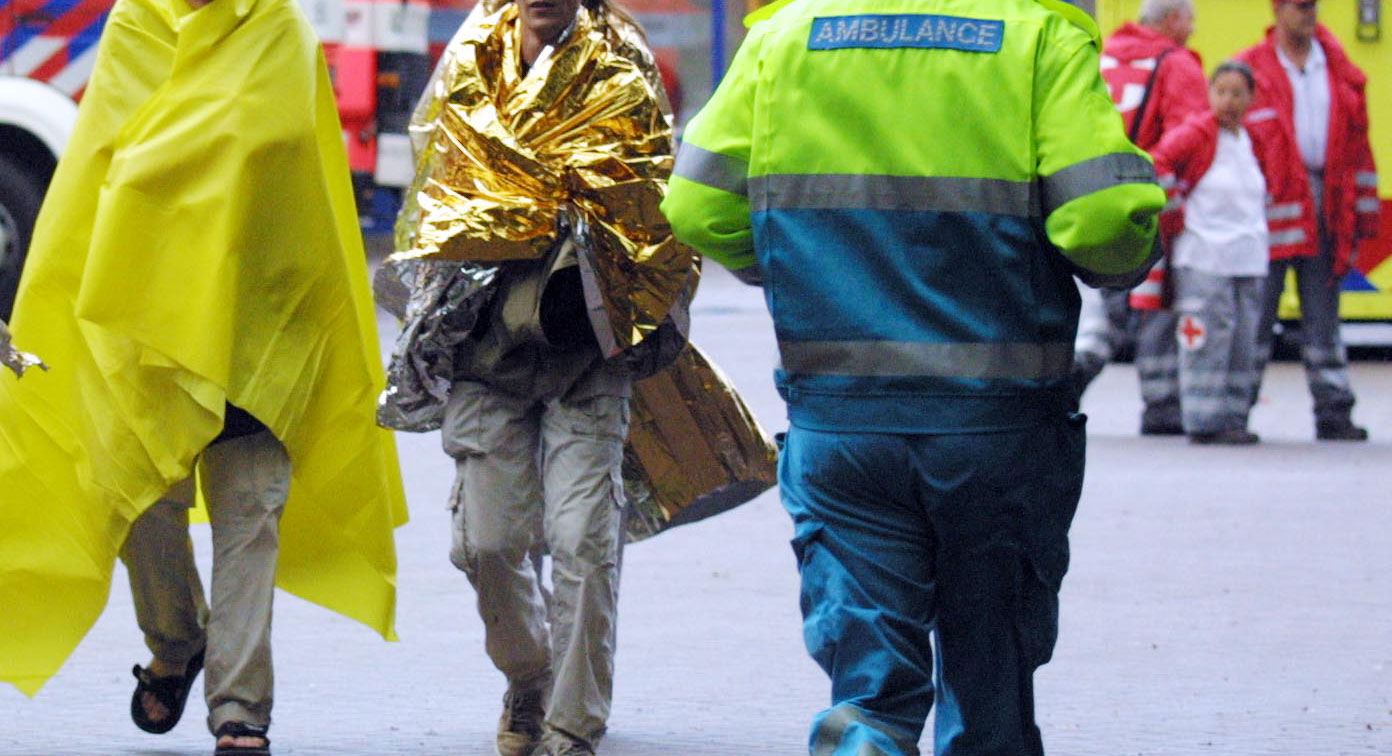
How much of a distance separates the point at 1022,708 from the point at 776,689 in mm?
2348

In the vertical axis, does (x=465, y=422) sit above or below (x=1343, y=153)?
above

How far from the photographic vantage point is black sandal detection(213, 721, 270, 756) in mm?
5043

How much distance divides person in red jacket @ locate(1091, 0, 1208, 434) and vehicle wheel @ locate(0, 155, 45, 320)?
5.66 m

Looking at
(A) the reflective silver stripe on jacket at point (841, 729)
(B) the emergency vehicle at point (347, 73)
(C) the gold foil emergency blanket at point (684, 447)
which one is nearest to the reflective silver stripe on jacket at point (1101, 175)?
(A) the reflective silver stripe on jacket at point (841, 729)

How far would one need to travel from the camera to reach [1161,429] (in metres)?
11.4

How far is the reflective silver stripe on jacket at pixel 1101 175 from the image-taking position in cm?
363

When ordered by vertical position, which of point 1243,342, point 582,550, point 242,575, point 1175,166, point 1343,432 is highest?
point 582,550

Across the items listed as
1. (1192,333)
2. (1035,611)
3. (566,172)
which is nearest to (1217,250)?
(1192,333)

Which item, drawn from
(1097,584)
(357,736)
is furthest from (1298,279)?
(357,736)

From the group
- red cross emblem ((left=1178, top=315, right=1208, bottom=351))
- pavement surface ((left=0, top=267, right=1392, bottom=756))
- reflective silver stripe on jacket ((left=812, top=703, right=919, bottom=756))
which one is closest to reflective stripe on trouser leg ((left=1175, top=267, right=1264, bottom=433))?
red cross emblem ((left=1178, top=315, right=1208, bottom=351))

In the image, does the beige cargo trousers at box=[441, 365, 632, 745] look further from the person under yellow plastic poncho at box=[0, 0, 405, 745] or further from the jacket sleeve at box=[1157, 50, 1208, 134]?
the jacket sleeve at box=[1157, 50, 1208, 134]

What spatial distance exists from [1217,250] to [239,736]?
6701 mm

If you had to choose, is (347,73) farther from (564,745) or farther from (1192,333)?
(564,745)

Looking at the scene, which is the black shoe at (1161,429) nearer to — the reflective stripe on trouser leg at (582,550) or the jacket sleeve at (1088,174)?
the reflective stripe on trouser leg at (582,550)
